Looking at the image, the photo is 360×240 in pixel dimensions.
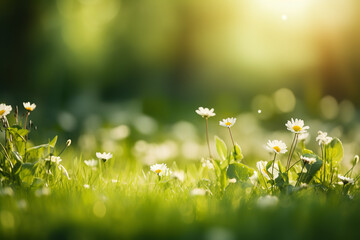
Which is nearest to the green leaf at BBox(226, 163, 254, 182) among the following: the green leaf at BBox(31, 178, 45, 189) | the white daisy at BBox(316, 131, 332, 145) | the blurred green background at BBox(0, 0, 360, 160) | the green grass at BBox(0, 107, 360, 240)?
the green grass at BBox(0, 107, 360, 240)

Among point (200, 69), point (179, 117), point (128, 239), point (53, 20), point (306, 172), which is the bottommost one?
point (128, 239)

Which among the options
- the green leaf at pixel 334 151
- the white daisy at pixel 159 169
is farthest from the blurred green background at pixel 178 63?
the green leaf at pixel 334 151

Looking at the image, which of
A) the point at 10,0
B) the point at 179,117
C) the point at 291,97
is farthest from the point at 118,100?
the point at 291,97

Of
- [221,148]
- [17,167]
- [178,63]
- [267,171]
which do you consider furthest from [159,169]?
[178,63]

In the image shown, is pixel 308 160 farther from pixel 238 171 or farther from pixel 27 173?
pixel 27 173

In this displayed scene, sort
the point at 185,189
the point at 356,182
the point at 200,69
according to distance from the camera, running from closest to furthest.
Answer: the point at 185,189 < the point at 356,182 < the point at 200,69

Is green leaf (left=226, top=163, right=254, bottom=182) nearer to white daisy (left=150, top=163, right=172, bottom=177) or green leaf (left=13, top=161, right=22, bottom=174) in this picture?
white daisy (left=150, top=163, right=172, bottom=177)

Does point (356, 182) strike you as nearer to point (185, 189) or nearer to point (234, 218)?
point (185, 189)
